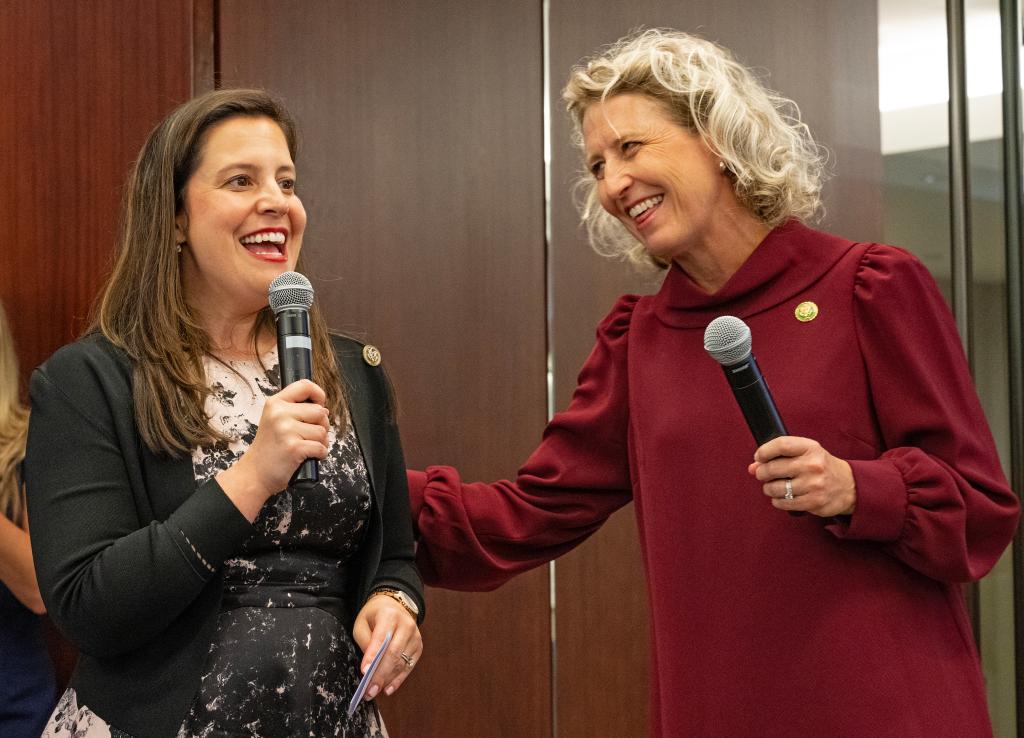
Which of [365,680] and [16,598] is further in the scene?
[16,598]

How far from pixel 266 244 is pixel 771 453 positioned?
86 centimetres

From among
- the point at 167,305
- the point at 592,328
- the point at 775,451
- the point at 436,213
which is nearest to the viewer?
the point at 775,451

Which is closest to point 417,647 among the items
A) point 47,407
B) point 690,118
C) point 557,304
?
point 47,407

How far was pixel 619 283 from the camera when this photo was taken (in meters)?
3.54

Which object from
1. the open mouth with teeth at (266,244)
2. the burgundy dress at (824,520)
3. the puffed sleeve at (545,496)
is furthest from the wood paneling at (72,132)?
the burgundy dress at (824,520)

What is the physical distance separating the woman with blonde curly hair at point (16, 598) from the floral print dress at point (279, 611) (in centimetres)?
55

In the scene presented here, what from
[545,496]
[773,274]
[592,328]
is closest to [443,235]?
[592,328]

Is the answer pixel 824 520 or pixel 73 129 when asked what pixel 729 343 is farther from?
pixel 73 129

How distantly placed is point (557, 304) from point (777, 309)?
1228 mm

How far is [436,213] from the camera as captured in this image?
312cm

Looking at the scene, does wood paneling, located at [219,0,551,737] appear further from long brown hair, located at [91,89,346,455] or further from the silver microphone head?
the silver microphone head

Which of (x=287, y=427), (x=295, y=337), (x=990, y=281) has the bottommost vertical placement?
(x=287, y=427)

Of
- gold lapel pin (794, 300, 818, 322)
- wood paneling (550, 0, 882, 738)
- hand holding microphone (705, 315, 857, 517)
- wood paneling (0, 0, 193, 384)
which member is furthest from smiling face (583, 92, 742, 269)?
wood paneling (550, 0, 882, 738)

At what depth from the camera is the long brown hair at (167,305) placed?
6.01 feet
